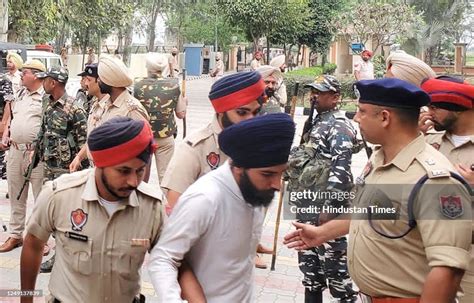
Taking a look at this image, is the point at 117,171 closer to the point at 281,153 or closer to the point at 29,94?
the point at 281,153

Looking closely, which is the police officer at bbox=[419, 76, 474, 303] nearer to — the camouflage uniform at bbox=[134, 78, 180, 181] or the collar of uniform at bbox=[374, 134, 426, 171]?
the collar of uniform at bbox=[374, 134, 426, 171]

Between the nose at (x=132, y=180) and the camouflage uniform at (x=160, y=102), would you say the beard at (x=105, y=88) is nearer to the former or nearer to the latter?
Result: the camouflage uniform at (x=160, y=102)

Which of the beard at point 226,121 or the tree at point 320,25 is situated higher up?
the tree at point 320,25

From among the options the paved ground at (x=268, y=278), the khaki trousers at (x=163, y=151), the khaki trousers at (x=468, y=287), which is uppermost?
the khaki trousers at (x=468, y=287)

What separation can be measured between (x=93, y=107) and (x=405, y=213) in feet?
11.5

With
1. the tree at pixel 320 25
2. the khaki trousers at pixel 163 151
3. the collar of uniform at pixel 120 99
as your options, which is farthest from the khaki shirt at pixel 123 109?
the tree at pixel 320 25

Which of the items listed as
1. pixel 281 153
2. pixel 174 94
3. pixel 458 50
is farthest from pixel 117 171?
pixel 458 50

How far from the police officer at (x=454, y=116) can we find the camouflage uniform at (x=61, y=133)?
2976mm

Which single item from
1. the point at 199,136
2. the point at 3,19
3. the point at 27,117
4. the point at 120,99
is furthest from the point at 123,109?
the point at 3,19

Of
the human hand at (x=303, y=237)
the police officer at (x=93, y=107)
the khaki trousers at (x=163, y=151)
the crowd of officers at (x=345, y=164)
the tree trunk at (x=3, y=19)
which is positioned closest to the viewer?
the crowd of officers at (x=345, y=164)

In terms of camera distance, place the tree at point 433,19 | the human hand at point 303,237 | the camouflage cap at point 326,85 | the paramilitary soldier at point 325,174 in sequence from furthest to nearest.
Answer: the tree at point 433,19, the camouflage cap at point 326,85, the paramilitary soldier at point 325,174, the human hand at point 303,237

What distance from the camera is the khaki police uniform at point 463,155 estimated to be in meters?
2.79

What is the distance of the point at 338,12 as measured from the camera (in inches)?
1093

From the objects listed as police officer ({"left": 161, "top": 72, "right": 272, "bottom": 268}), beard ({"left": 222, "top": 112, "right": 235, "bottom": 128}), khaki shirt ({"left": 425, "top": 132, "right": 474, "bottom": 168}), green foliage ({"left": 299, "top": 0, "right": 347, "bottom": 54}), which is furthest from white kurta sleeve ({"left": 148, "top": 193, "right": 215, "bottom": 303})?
green foliage ({"left": 299, "top": 0, "right": 347, "bottom": 54})
